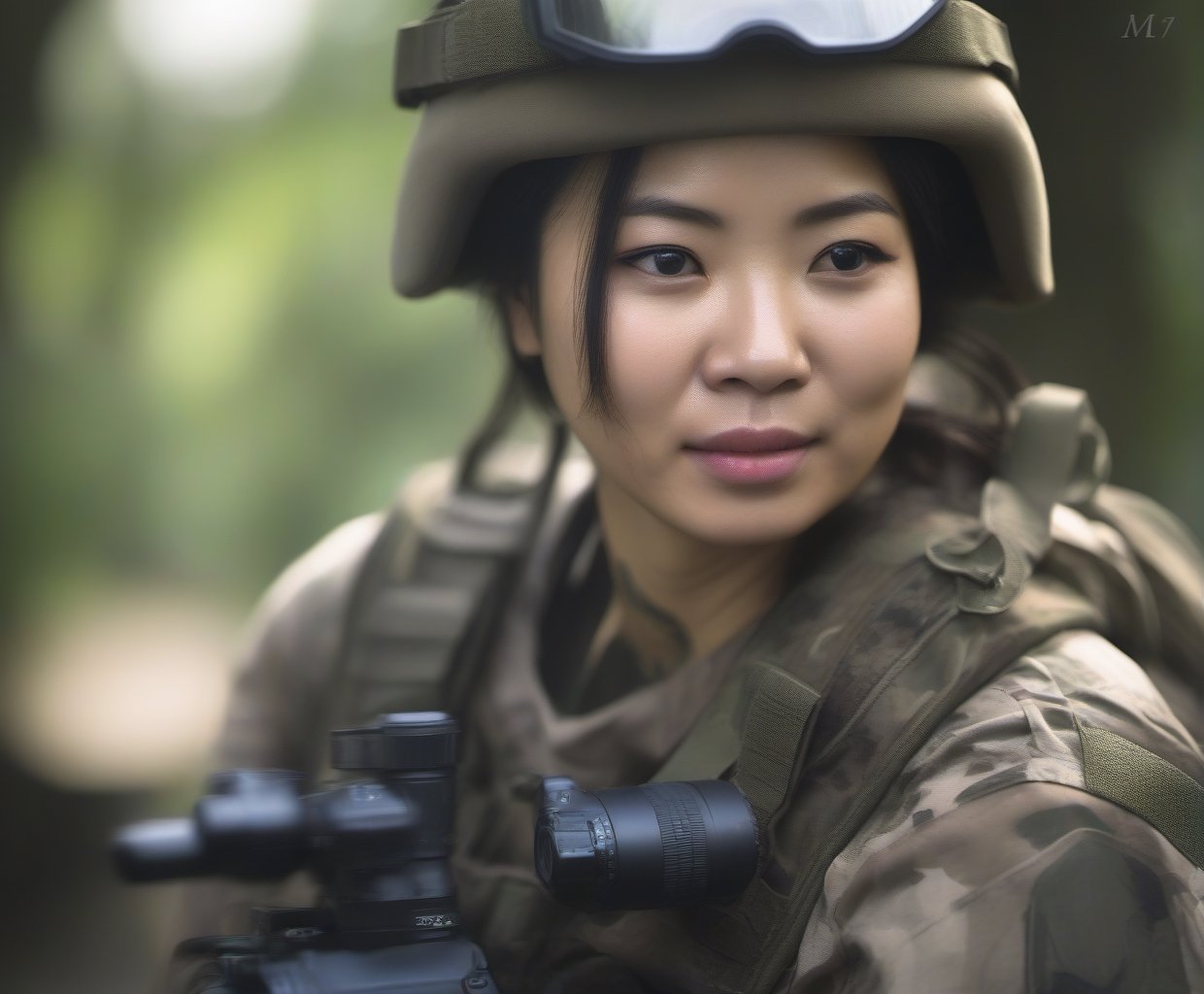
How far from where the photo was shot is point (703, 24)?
1301 mm

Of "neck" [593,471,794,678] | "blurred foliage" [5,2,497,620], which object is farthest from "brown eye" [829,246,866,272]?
"blurred foliage" [5,2,497,620]

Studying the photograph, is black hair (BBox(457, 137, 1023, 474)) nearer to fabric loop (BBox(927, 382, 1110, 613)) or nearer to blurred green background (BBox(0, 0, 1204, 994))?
fabric loop (BBox(927, 382, 1110, 613))

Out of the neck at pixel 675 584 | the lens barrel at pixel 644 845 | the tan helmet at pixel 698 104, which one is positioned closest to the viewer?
the lens barrel at pixel 644 845

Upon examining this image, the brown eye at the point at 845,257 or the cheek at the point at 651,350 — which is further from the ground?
the brown eye at the point at 845,257

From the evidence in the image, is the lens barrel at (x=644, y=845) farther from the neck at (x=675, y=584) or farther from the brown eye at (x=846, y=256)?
the brown eye at (x=846, y=256)

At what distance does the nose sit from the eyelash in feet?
0.18

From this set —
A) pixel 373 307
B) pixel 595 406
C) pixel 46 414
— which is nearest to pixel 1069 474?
pixel 595 406

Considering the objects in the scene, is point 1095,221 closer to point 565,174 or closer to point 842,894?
point 565,174

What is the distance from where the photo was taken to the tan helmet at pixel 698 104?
4.33ft

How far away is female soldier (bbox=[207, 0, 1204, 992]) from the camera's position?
1.16 m

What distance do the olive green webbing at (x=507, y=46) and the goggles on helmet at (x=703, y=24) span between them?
0.9 inches

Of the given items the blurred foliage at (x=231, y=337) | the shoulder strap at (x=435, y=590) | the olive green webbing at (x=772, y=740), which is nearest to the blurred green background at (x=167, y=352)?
the blurred foliage at (x=231, y=337)

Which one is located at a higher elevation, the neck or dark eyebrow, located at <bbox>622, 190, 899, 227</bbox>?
dark eyebrow, located at <bbox>622, 190, 899, 227</bbox>

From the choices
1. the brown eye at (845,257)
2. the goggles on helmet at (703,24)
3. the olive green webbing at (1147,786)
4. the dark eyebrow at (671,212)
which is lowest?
the olive green webbing at (1147,786)
